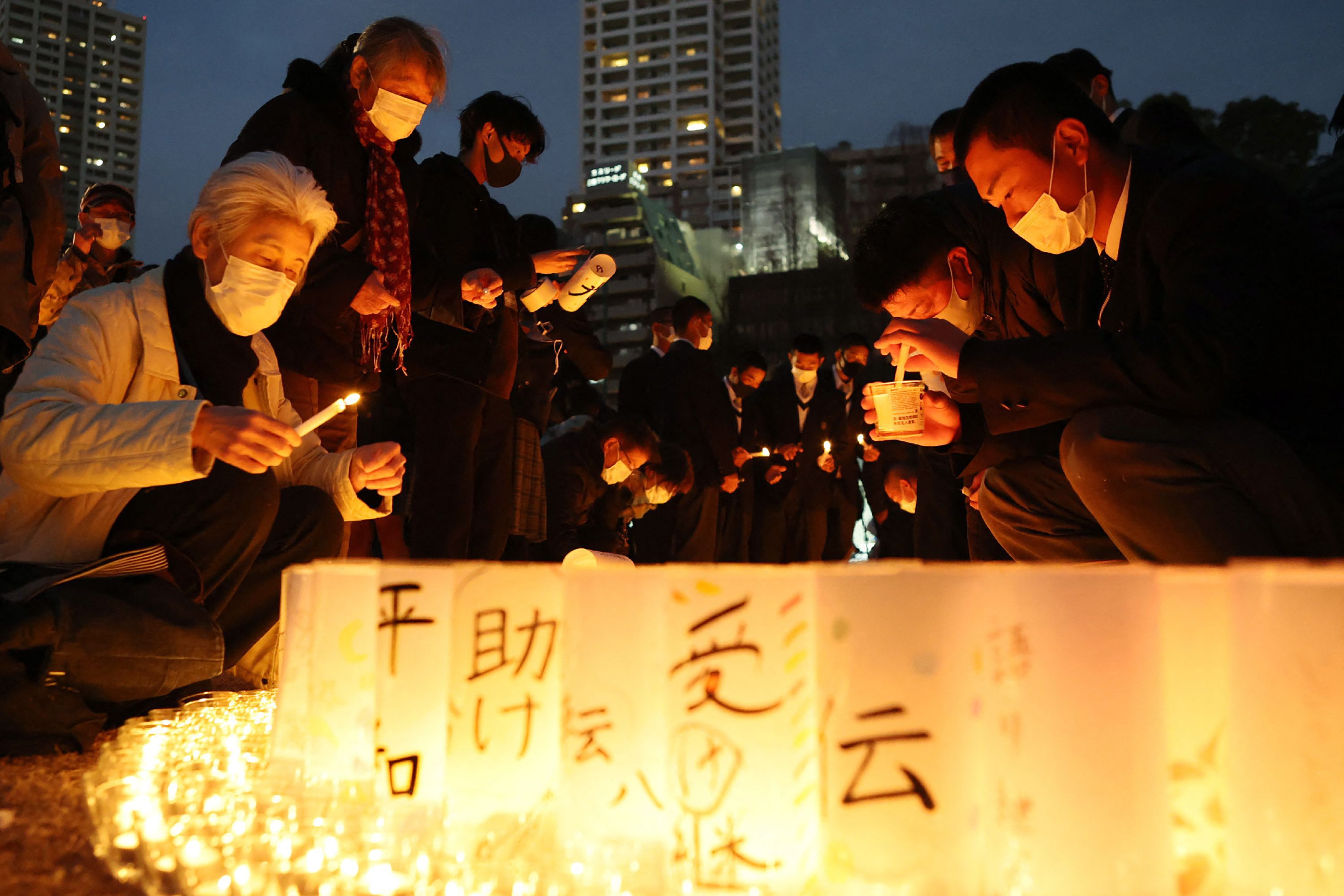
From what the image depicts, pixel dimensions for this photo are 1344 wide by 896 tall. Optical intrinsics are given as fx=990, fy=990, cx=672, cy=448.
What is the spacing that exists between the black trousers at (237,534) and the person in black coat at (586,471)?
2411mm

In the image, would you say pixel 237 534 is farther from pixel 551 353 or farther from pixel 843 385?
pixel 843 385

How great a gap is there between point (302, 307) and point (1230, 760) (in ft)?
7.76

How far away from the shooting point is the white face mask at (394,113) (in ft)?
9.37

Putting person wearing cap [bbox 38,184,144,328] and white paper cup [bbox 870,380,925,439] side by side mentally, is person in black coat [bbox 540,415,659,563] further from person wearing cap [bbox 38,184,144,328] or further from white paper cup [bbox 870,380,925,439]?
white paper cup [bbox 870,380,925,439]

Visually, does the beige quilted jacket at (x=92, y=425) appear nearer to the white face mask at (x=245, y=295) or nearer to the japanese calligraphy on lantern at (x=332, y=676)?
the white face mask at (x=245, y=295)

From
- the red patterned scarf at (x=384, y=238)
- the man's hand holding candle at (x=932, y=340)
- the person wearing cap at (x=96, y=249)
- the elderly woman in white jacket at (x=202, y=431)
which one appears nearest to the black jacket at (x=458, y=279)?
the red patterned scarf at (x=384, y=238)

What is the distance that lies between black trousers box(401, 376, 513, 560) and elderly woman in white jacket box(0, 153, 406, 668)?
658 mm

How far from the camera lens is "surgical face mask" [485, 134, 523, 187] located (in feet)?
11.5

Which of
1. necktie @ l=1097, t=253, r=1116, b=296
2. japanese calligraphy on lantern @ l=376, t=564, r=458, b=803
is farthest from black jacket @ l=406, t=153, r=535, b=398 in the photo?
japanese calligraphy on lantern @ l=376, t=564, r=458, b=803

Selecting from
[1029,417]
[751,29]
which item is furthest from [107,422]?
[751,29]

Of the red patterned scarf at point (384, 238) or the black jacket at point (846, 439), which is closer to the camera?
the red patterned scarf at point (384, 238)

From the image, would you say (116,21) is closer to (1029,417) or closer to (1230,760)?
(1029,417)

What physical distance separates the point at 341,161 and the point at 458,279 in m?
0.49

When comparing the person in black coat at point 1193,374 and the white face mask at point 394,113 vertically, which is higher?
the white face mask at point 394,113
